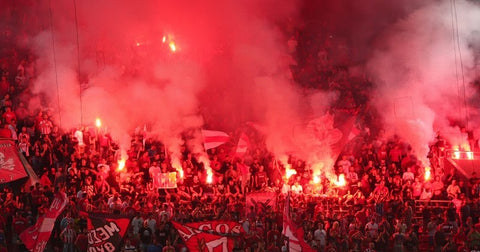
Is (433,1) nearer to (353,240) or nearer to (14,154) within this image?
(353,240)

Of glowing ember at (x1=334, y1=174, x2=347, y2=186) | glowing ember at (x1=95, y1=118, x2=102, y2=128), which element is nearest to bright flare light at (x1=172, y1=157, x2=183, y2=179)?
glowing ember at (x1=95, y1=118, x2=102, y2=128)

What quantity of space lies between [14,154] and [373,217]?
7.18 m

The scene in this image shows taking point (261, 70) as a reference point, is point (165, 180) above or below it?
below

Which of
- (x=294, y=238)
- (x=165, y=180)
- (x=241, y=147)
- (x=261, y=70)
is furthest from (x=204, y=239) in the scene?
(x=261, y=70)

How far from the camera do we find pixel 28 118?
53.1 ft

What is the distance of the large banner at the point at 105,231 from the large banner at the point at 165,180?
380 centimetres

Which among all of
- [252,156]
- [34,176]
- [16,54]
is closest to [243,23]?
[252,156]

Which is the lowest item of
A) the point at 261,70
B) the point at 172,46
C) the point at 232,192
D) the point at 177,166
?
the point at 232,192

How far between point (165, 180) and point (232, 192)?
149 cm

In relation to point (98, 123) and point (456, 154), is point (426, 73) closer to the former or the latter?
point (456, 154)

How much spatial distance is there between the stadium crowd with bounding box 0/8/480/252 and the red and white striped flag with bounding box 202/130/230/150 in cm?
23

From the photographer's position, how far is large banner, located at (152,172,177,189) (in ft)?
49.8

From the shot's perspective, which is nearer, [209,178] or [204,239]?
[204,239]

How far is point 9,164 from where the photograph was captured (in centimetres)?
1378
